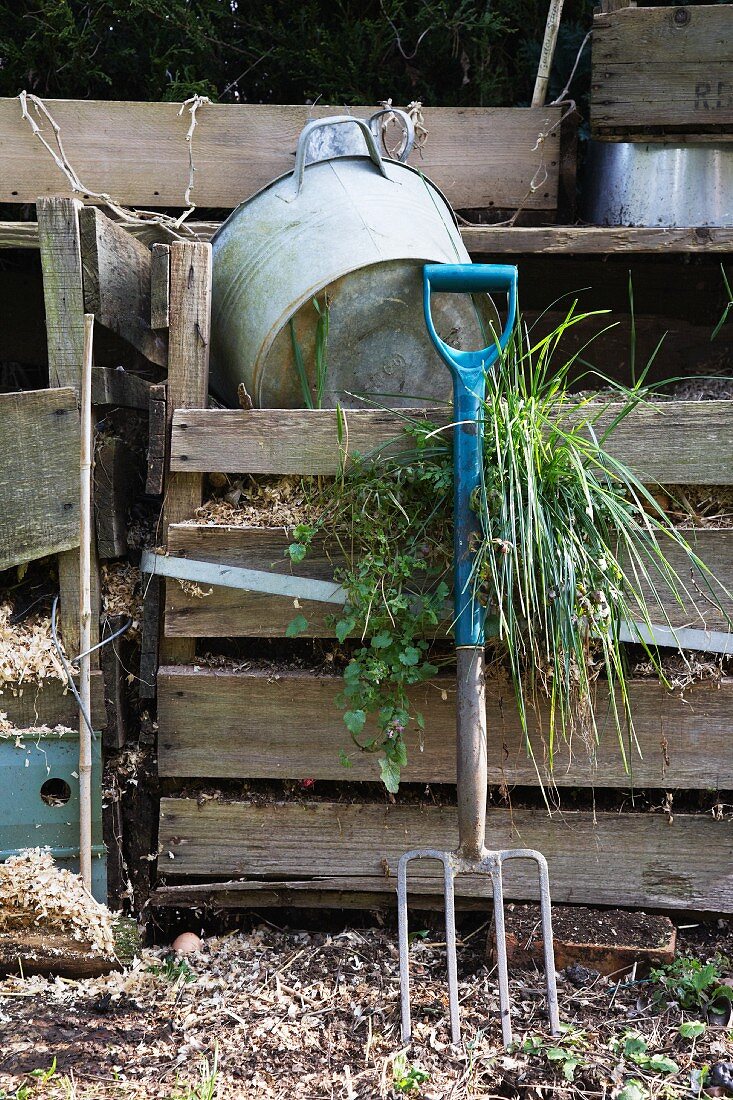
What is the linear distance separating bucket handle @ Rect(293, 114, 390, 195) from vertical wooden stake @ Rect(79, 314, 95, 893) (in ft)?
2.03

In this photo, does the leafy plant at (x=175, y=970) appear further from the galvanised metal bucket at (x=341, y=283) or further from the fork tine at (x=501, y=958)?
the galvanised metal bucket at (x=341, y=283)

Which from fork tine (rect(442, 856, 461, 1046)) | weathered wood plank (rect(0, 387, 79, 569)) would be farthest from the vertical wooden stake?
fork tine (rect(442, 856, 461, 1046))

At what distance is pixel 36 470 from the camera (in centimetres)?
215

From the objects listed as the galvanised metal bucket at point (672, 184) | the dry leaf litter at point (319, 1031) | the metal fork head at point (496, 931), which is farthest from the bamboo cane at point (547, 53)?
the dry leaf litter at point (319, 1031)

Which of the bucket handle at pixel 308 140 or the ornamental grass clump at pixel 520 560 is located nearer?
the ornamental grass clump at pixel 520 560

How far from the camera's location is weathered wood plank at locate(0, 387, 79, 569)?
83.9 inches

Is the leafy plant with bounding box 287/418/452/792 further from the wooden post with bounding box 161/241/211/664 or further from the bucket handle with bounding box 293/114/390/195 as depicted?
the bucket handle with bounding box 293/114/390/195

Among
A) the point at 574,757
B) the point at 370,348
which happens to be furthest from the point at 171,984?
the point at 370,348

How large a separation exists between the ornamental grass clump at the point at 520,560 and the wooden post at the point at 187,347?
321mm

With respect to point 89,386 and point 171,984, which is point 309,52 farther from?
point 171,984

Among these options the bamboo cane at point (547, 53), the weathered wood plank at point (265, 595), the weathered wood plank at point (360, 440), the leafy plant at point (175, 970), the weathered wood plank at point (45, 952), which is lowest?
the leafy plant at point (175, 970)

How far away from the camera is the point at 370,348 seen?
7.37 feet

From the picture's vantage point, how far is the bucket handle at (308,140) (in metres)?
2.18

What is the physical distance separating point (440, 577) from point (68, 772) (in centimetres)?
103
